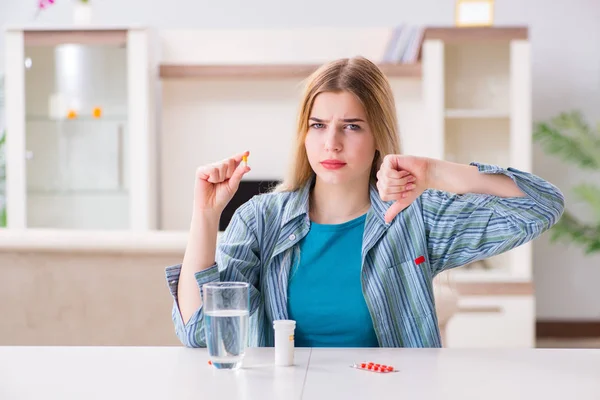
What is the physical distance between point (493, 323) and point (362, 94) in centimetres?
270

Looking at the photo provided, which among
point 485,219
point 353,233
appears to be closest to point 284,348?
point 353,233

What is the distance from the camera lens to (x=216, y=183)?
5.01ft

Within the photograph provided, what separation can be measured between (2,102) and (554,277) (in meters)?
3.43

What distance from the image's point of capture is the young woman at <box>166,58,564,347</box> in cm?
154

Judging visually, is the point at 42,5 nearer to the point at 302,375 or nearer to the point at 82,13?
the point at 82,13

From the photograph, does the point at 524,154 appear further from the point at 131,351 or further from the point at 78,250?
the point at 131,351

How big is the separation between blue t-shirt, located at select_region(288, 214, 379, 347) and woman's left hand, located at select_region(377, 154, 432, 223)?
0.16 meters

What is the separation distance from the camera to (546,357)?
4.50 feet

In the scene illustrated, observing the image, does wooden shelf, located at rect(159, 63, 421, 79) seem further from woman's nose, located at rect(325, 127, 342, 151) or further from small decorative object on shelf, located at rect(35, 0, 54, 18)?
woman's nose, located at rect(325, 127, 342, 151)

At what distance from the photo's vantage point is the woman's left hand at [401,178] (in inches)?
57.7

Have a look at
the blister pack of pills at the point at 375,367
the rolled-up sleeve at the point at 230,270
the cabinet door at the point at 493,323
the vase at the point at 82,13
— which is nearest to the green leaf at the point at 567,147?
the cabinet door at the point at 493,323

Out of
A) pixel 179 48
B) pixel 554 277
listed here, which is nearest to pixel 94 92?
pixel 179 48

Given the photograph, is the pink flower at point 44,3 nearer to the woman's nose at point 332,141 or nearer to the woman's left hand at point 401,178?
the woman's nose at point 332,141

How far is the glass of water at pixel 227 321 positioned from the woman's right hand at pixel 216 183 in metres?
0.29
